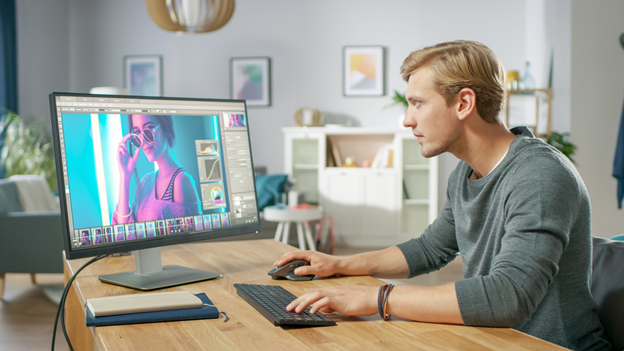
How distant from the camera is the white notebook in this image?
989mm

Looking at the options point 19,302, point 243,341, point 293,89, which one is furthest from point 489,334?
point 293,89

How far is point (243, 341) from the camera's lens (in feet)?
2.89

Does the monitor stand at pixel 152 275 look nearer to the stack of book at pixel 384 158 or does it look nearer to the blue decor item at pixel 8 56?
the stack of book at pixel 384 158

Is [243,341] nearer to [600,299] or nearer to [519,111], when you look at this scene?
[600,299]

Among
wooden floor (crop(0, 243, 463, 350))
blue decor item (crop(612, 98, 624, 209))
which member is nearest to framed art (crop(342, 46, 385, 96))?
wooden floor (crop(0, 243, 463, 350))

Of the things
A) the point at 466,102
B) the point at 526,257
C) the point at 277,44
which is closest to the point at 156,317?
the point at 526,257

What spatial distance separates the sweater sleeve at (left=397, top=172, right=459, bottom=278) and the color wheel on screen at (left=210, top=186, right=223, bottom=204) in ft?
1.69

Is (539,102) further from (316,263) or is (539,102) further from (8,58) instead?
(8,58)

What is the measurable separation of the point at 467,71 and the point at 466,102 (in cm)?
7

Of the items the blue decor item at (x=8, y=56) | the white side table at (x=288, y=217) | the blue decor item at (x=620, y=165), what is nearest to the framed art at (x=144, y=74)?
the blue decor item at (x=8, y=56)

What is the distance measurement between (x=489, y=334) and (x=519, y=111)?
471 cm

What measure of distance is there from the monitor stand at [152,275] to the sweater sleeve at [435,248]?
52 centimetres

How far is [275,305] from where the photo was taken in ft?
3.44

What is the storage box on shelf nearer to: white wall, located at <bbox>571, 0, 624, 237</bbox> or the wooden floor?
white wall, located at <bbox>571, 0, 624, 237</bbox>
